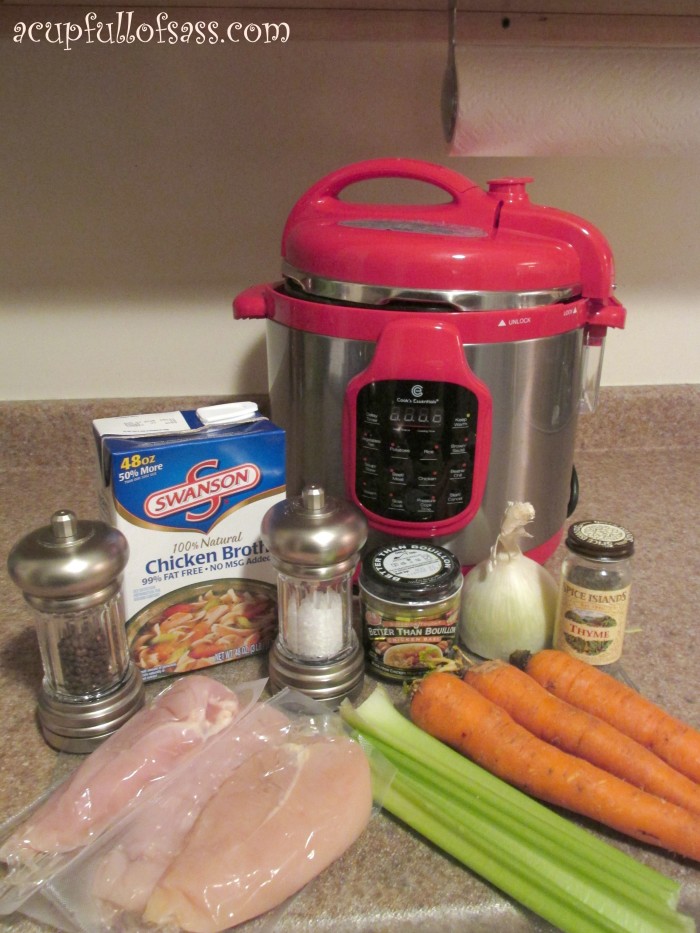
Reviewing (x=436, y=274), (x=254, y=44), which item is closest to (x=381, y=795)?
(x=436, y=274)

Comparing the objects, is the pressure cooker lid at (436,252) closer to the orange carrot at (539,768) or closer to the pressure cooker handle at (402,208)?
the pressure cooker handle at (402,208)

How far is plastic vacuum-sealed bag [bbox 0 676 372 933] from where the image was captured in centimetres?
47

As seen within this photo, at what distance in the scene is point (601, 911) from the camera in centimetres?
47

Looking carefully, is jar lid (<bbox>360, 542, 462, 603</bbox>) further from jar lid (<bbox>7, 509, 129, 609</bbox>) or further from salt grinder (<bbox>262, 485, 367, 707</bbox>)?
jar lid (<bbox>7, 509, 129, 609</bbox>)

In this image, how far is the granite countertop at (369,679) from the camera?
1.61ft

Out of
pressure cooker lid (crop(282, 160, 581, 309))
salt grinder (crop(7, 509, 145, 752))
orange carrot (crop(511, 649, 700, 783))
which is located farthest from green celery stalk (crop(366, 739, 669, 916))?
pressure cooker lid (crop(282, 160, 581, 309))

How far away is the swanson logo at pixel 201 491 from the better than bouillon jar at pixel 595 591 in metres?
0.29

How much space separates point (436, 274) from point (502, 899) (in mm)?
486
